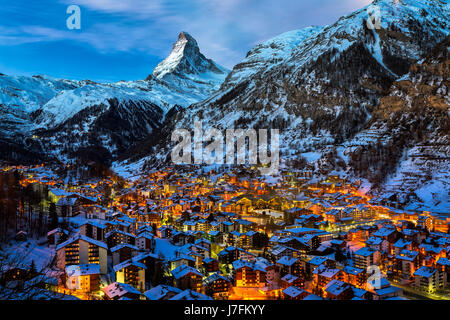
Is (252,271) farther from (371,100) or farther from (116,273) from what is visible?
(371,100)

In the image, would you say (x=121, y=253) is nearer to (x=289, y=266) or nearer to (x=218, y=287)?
(x=218, y=287)

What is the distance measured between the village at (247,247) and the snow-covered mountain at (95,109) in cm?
5425

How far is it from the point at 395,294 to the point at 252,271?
5.21m

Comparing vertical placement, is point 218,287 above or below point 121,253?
below

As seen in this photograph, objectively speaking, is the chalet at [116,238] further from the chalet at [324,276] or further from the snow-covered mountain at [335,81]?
the snow-covered mountain at [335,81]

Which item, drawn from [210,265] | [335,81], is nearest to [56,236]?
[210,265]

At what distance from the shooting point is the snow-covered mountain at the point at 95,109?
284 ft

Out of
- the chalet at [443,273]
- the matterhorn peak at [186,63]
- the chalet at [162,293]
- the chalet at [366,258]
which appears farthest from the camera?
the matterhorn peak at [186,63]

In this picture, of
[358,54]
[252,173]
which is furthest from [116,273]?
[358,54]

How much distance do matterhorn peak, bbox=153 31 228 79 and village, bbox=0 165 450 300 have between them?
13587 centimetres

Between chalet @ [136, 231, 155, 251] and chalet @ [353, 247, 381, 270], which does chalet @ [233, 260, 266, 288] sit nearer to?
chalet @ [353, 247, 381, 270]

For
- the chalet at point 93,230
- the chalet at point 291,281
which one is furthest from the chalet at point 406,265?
the chalet at point 93,230

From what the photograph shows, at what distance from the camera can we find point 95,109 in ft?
336

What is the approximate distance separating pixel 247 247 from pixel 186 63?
514 feet
